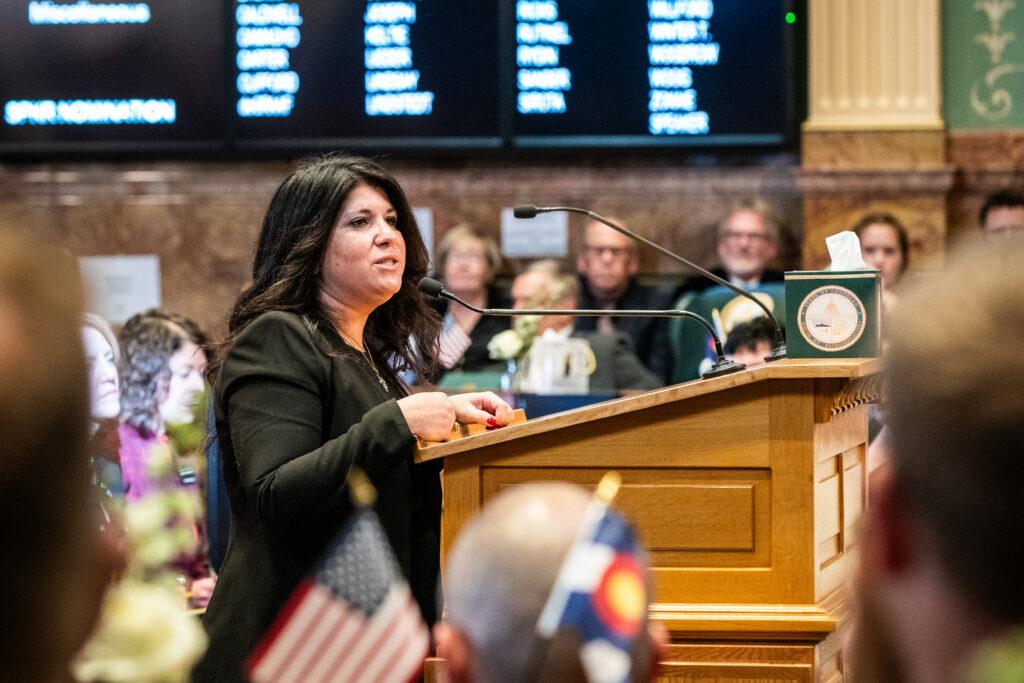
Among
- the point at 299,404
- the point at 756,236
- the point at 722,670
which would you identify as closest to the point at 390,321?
the point at 299,404

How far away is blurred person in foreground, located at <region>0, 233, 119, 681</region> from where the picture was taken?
34.1 inches

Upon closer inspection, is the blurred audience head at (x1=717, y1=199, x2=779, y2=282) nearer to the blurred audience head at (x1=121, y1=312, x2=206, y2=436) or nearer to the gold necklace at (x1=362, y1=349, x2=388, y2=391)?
the blurred audience head at (x1=121, y1=312, x2=206, y2=436)

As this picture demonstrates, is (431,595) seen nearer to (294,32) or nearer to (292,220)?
(292,220)

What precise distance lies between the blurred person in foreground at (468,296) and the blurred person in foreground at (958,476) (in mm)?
4579

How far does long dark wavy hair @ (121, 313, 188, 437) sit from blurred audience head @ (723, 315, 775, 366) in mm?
1929

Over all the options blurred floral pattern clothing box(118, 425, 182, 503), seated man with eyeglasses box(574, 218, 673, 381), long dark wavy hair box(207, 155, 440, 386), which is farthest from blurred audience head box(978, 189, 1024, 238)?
long dark wavy hair box(207, 155, 440, 386)

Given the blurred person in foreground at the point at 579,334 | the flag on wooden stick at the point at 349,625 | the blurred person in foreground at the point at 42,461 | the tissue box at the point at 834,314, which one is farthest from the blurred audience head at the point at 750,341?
the blurred person in foreground at the point at 42,461

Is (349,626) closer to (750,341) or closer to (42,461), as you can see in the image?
(42,461)

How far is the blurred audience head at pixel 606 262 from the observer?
630 centimetres

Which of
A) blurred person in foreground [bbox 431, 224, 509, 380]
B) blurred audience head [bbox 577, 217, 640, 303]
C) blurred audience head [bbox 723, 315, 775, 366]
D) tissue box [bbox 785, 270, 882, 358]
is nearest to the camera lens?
tissue box [bbox 785, 270, 882, 358]

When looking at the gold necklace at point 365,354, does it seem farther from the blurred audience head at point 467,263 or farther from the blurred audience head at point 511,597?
the blurred audience head at point 467,263

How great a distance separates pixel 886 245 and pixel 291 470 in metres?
4.03

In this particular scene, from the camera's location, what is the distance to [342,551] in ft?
5.03

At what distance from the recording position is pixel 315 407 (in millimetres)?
2625
